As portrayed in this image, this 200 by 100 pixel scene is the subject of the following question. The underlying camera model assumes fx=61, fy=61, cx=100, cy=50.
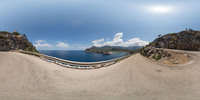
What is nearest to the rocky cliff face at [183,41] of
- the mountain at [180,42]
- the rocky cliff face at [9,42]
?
the mountain at [180,42]

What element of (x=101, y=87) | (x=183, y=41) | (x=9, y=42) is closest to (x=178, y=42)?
(x=183, y=41)

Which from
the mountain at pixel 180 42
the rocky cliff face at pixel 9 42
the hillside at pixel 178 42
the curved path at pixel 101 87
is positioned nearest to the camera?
the curved path at pixel 101 87

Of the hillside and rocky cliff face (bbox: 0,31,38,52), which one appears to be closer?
the hillside

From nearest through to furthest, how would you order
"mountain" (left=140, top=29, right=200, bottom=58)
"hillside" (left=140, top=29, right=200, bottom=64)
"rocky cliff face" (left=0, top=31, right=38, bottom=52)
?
"hillside" (left=140, top=29, right=200, bottom=64)
"mountain" (left=140, top=29, right=200, bottom=58)
"rocky cliff face" (left=0, top=31, right=38, bottom=52)

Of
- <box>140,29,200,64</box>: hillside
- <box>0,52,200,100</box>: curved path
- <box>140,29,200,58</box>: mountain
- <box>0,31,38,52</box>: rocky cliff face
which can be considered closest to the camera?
<box>0,52,200,100</box>: curved path

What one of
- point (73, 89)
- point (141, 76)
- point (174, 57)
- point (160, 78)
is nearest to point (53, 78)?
point (73, 89)

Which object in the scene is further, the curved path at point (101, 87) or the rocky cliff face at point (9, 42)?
the rocky cliff face at point (9, 42)

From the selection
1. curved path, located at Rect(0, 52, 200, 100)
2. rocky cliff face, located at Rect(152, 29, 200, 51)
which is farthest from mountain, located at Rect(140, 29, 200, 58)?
curved path, located at Rect(0, 52, 200, 100)

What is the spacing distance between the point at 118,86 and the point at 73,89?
115 inches

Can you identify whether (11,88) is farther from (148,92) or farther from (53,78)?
(148,92)

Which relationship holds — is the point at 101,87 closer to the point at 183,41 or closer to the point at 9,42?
the point at 183,41

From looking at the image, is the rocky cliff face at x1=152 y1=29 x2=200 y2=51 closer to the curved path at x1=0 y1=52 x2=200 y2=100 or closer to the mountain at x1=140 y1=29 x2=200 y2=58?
the mountain at x1=140 y1=29 x2=200 y2=58

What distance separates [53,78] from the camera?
479 cm

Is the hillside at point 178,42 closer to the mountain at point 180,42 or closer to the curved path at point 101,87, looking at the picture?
the mountain at point 180,42
